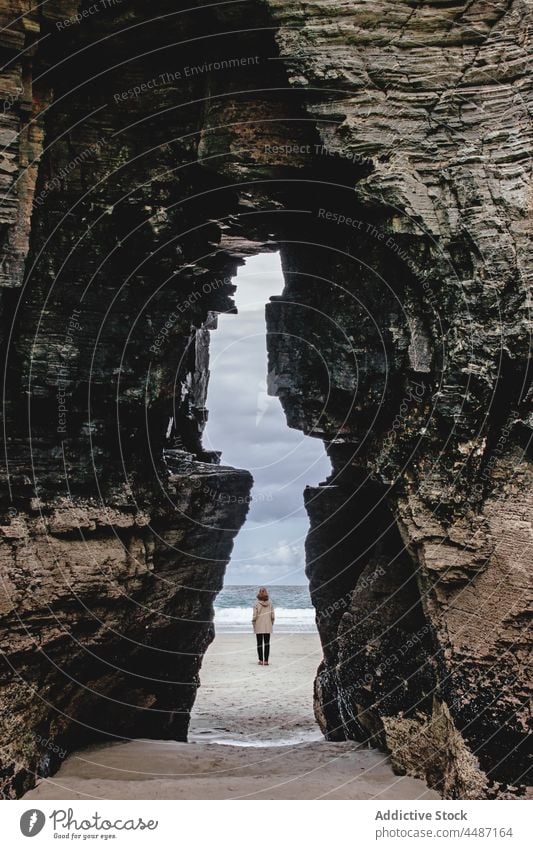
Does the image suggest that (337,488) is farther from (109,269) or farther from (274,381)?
(109,269)

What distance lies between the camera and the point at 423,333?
38.0 ft

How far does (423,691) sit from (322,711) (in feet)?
17.5

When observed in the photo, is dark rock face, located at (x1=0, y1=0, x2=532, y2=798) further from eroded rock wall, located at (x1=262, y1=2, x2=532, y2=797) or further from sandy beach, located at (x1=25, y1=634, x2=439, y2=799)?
sandy beach, located at (x1=25, y1=634, x2=439, y2=799)

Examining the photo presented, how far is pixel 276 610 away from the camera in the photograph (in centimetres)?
6181

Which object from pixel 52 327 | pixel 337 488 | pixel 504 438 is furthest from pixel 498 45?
pixel 337 488

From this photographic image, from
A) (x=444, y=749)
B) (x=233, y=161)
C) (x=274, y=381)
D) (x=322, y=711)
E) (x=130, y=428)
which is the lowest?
(x=322, y=711)

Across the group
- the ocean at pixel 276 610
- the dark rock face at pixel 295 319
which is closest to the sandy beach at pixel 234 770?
the dark rock face at pixel 295 319

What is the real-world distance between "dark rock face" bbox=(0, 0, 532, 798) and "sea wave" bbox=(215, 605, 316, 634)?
37.4 metres

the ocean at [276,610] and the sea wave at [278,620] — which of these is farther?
the ocean at [276,610]

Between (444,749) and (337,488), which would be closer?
(444,749)

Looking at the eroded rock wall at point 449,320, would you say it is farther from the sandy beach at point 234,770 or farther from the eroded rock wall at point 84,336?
the eroded rock wall at point 84,336

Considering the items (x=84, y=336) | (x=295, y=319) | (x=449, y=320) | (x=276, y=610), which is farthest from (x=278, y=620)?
(x=449, y=320)

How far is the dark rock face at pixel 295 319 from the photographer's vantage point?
10.6m

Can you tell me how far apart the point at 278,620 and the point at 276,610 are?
548 centimetres
